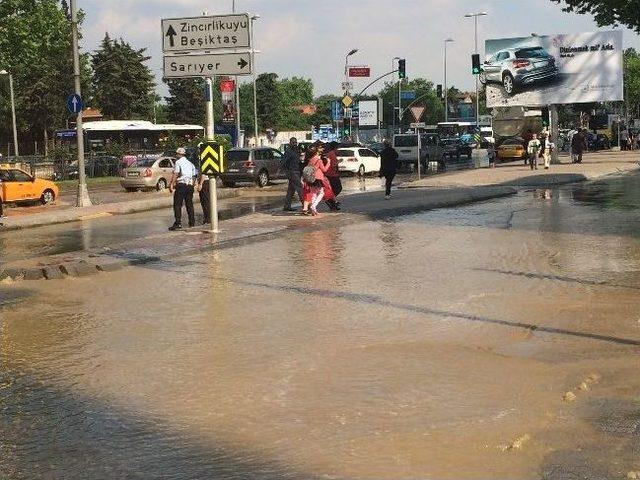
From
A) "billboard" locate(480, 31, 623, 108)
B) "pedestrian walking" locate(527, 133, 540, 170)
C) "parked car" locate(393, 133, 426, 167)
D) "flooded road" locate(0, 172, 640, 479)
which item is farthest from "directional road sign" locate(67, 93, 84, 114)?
"billboard" locate(480, 31, 623, 108)

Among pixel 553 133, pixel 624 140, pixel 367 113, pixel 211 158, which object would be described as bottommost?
pixel 211 158

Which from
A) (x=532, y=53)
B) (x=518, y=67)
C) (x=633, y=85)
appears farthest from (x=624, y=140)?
(x=633, y=85)

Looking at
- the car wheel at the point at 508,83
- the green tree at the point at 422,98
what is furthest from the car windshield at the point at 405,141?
the green tree at the point at 422,98

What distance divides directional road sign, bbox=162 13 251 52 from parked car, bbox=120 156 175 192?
19594 mm

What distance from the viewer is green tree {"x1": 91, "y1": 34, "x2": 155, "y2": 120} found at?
96.8 meters

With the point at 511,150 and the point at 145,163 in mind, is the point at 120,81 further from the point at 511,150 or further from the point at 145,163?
the point at 145,163

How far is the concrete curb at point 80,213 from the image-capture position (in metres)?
23.8

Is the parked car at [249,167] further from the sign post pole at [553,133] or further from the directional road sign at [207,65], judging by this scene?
the directional road sign at [207,65]

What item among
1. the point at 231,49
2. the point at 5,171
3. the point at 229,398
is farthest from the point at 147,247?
the point at 5,171

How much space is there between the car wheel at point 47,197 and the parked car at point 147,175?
5.37m

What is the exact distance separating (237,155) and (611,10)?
1711cm

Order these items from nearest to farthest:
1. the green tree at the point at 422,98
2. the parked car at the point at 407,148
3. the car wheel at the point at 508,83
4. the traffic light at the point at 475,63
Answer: the traffic light at the point at 475,63
the parked car at the point at 407,148
the car wheel at the point at 508,83
the green tree at the point at 422,98

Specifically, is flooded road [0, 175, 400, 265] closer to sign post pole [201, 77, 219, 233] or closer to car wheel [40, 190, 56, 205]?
sign post pole [201, 77, 219, 233]

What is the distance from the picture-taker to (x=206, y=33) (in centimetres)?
1747
